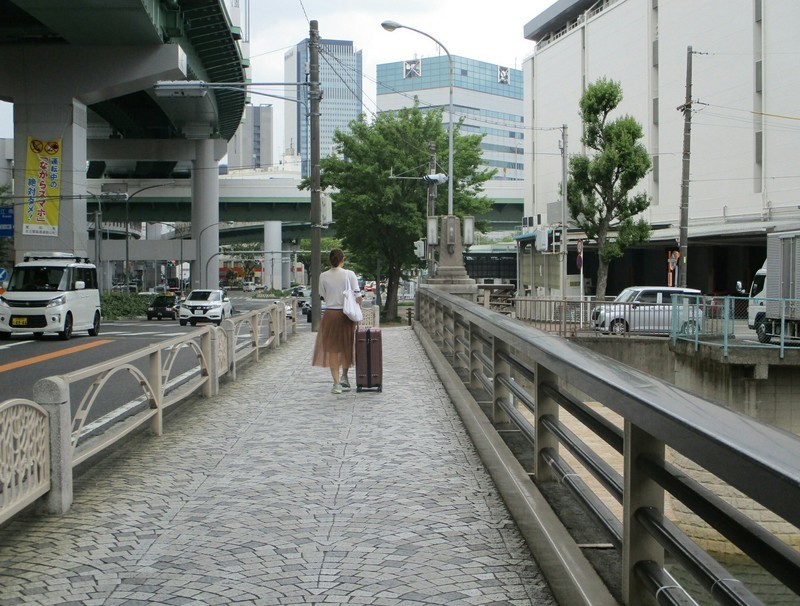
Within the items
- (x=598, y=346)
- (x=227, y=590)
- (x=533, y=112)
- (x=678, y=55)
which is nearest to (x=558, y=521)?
(x=227, y=590)

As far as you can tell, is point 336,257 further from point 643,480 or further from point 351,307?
point 643,480

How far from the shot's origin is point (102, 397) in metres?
12.0

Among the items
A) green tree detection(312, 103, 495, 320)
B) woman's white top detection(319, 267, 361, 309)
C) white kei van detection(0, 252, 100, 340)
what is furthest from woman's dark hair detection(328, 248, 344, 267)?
green tree detection(312, 103, 495, 320)

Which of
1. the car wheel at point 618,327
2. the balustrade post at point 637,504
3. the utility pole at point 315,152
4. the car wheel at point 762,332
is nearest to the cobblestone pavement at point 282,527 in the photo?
the balustrade post at point 637,504

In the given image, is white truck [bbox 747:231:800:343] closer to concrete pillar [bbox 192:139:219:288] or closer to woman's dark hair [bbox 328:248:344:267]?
woman's dark hair [bbox 328:248:344:267]

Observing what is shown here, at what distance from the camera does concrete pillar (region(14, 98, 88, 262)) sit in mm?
35469

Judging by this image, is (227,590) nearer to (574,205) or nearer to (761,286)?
(761,286)

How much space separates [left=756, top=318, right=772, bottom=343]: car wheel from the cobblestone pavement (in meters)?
16.9

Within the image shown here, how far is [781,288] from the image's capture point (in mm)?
25422

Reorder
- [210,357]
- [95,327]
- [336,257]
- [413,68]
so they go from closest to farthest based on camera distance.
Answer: [336,257] → [210,357] → [95,327] → [413,68]

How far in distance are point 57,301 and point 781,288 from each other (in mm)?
19334

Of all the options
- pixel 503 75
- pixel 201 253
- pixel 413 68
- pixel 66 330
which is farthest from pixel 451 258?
pixel 503 75

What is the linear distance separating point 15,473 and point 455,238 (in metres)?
20.8

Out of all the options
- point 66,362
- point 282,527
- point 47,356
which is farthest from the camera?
point 47,356
